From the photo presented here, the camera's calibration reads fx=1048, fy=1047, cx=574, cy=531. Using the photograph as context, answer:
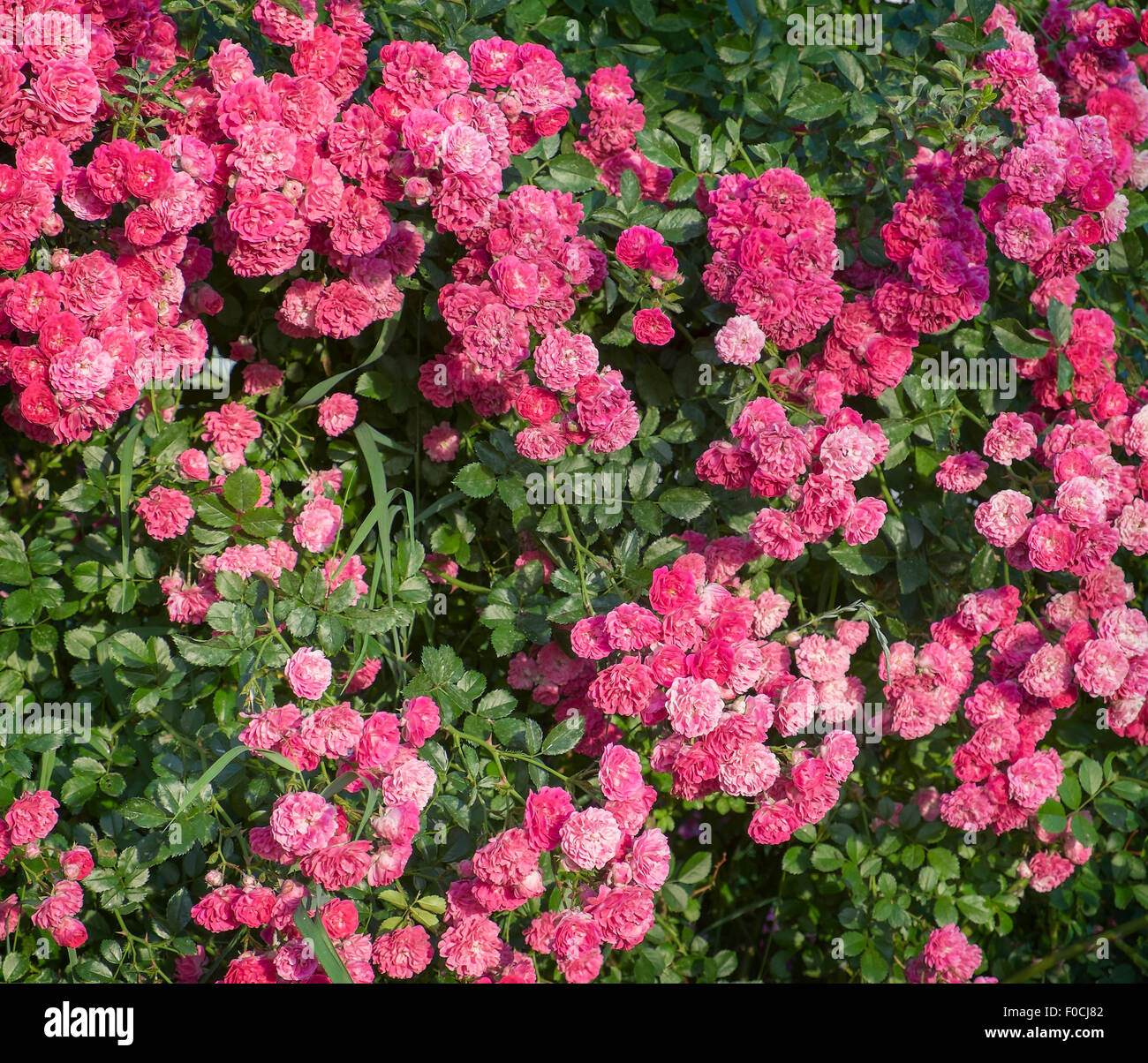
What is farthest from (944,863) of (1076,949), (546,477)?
(546,477)

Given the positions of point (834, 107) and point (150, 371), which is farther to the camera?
point (834, 107)

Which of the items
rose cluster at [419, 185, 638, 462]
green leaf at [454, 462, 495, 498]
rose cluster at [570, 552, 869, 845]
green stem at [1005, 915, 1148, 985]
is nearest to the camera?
rose cluster at [570, 552, 869, 845]

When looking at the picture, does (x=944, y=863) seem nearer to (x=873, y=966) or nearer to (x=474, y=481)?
(x=873, y=966)

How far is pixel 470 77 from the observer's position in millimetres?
1977

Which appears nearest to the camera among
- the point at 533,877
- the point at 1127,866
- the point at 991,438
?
the point at 533,877

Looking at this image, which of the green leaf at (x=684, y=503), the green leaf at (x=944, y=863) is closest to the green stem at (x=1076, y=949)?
the green leaf at (x=944, y=863)

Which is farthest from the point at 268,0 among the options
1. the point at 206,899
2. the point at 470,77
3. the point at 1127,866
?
the point at 1127,866

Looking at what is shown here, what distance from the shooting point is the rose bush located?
1.80m

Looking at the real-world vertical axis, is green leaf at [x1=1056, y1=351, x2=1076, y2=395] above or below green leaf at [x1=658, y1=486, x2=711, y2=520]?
above

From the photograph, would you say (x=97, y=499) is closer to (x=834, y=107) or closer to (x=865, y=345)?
(x=865, y=345)

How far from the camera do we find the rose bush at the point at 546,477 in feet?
5.92

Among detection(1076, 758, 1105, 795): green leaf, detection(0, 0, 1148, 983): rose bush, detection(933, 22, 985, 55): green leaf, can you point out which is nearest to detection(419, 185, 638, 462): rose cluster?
detection(0, 0, 1148, 983): rose bush

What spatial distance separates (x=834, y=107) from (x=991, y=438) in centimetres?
75

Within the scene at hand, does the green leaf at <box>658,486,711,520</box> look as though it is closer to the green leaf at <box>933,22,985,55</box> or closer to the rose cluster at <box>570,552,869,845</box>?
the rose cluster at <box>570,552,869,845</box>
